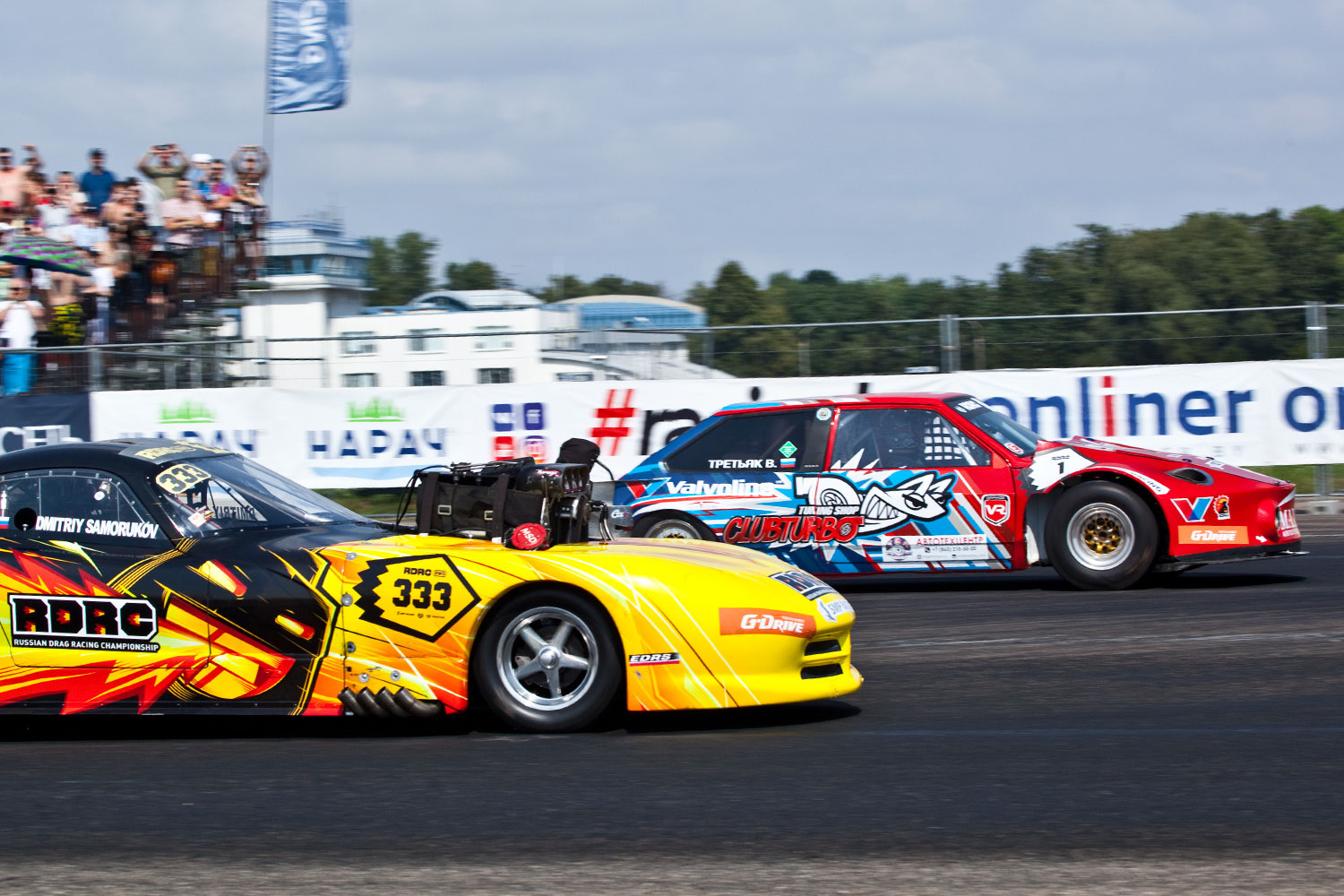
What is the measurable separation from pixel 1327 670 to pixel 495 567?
3924 millimetres

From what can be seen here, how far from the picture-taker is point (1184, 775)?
15.9 ft

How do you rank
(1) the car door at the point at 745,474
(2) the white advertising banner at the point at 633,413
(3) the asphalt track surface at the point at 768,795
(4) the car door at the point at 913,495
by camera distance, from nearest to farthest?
1. (3) the asphalt track surface at the point at 768,795
2. (4) the car door at the point at 913,495
3. (1) the car door at the point at 745,474
4. (2) the white advertising banner at the point at 633,413

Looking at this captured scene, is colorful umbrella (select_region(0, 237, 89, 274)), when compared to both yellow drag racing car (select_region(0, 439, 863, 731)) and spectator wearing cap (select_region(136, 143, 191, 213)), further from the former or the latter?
yellow drag racing car (select_region(0, 439, 863, 731))

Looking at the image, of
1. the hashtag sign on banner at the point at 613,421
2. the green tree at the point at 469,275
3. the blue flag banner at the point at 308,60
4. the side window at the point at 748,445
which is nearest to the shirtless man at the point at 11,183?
the blue flag banner at the point at 308,60

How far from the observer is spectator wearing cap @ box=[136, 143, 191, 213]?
19.9 meters

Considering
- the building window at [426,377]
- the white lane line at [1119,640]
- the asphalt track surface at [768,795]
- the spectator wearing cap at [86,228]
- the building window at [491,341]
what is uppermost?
the spectator wearing cap at [86,228]

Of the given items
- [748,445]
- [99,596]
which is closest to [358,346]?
[748,445]

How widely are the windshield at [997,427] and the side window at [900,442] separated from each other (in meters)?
0.16

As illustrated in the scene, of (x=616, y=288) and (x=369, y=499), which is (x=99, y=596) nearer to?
(x=369, y=499)

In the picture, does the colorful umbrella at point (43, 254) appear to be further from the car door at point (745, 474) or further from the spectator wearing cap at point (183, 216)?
the car door at point (745, 474)

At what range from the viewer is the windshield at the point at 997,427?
32.8 ft

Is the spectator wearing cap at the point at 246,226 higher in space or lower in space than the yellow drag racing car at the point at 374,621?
higher

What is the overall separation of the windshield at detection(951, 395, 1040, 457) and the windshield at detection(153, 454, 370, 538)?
487cm

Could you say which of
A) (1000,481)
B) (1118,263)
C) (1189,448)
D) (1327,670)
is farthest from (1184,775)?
(1118,263)
